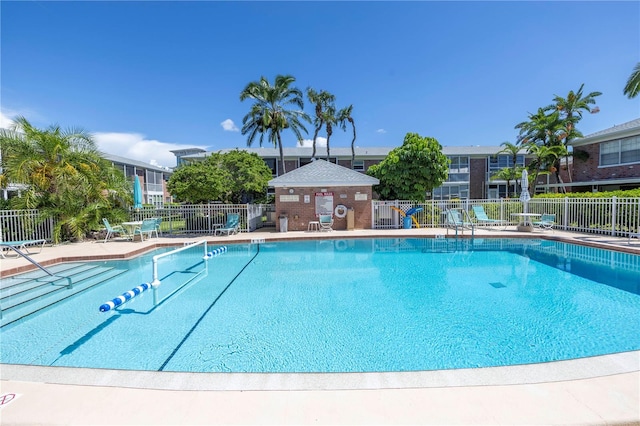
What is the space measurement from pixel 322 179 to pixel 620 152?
22.7 meters

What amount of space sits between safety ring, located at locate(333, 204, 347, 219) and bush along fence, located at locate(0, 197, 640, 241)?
178cm

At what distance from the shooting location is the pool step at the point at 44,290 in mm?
5652

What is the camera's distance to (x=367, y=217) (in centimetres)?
1659

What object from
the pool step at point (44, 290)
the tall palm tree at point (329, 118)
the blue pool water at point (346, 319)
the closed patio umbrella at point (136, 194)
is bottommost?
the blue pool water at point (346, 319)

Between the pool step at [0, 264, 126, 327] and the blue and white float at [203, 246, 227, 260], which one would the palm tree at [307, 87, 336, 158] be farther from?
the pool step at [0, 264, 126, 327]

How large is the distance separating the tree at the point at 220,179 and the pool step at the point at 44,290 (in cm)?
619

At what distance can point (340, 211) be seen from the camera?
16375mm

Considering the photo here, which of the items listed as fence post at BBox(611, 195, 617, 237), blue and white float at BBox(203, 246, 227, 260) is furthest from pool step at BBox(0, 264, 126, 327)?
fence post at BBox(611, 195, 617, 237)

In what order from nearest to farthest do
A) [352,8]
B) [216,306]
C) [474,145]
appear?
[216,306]
[352,8]
[474,145]

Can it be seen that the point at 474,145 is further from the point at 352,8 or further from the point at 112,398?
the point at 112,398

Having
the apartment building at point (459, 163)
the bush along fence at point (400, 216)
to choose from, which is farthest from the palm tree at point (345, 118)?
the bush along fence at point (400, 216)

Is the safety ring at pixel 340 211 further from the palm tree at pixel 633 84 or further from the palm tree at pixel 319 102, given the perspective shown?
the palm tree at pixel 633 84

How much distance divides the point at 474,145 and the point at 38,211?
135ft

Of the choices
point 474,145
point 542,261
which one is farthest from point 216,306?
point 474,145
